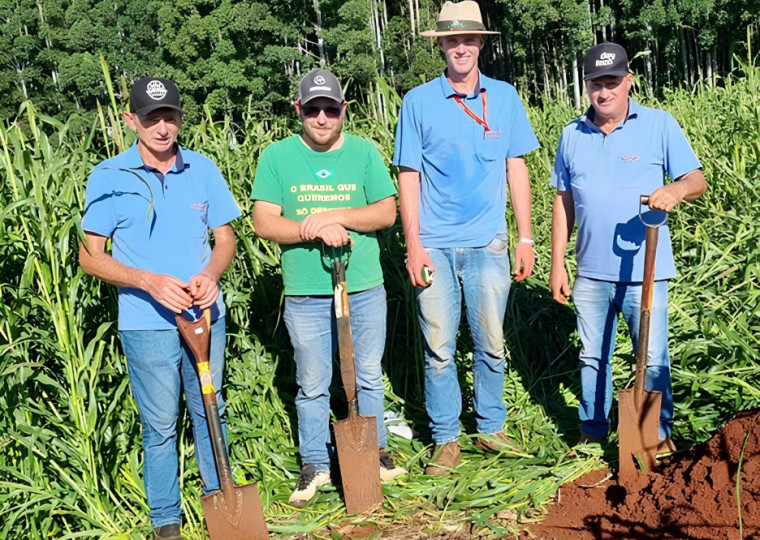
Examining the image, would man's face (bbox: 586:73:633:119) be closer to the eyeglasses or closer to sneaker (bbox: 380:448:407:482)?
the eyeglasses

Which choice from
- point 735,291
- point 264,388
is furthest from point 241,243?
point 735,291

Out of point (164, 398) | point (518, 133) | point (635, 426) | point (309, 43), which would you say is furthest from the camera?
point (309, 43)

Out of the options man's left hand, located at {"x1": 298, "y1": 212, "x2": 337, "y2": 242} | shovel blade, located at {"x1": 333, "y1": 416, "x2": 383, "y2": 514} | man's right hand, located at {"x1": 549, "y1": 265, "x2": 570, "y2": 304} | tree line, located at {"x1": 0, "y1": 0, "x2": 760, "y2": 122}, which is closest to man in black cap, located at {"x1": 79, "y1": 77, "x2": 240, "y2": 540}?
man's left hand, located at {"x1": 298, "y1": 212, "x2": 337, "y2": 242}

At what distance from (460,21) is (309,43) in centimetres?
5004

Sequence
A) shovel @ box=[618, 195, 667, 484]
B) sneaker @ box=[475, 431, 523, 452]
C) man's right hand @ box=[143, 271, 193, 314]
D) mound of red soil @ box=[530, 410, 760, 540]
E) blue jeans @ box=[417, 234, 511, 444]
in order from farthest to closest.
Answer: sneaker @ box=[475, 431, 523, 452]
blue jeans @ box=[417, 234, 511, 444]
shovel @ box=[618, 195, 667, 484]
man's right hand @ box=[143, 271, 193, 314]
mound of red soil @ box=[530, 410, 760, 540]

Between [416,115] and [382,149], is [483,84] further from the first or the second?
[382,149]

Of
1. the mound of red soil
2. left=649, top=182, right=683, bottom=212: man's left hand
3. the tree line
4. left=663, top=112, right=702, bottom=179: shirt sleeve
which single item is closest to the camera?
the mound of red soil

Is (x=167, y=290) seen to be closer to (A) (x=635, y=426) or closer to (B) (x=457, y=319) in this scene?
(B) (x=457, y=319)

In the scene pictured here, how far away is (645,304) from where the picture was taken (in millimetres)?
3139

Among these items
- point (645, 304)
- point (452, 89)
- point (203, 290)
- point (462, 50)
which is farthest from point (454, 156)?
point (203, 290)

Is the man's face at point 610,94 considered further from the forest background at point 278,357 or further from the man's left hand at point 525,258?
the forest background at point 278,357

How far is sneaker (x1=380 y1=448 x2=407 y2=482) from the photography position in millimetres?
3596

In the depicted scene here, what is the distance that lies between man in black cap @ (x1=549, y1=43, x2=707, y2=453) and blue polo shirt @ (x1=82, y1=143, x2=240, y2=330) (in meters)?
1.71

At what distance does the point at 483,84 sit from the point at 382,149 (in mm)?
1331
